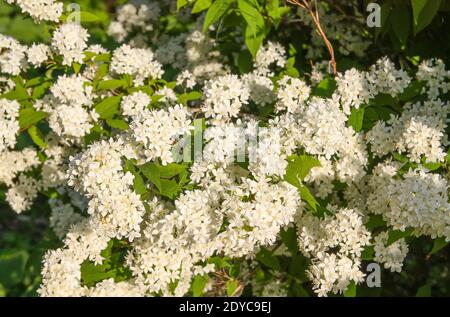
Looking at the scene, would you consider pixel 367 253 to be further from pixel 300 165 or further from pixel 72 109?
pixel 72 109

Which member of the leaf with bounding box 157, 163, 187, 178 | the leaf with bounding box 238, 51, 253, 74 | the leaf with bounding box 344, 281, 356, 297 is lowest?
the leaf with bounding box 344, 281, 356, 297

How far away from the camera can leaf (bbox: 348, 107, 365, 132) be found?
3590mm

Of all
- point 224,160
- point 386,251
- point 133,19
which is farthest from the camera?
point 133,19

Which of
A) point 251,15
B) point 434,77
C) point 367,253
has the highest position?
point 251,15

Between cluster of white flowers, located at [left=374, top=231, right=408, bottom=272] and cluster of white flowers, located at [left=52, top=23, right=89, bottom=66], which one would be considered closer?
cluster of white flowers, located at [left=374, top=231, right=408, bottom=272]

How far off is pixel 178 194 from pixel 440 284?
3462 mm

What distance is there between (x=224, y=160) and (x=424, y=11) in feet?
4.56

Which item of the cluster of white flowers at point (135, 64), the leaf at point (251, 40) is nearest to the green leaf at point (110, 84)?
the cluster of white flowers at point (135, 64)

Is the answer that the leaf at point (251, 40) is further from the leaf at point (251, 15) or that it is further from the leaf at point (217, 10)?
the leaf at point (217, 10)

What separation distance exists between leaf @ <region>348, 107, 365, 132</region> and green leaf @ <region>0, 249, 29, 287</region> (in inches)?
173

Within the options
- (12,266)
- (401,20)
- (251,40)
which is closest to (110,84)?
(251,40)

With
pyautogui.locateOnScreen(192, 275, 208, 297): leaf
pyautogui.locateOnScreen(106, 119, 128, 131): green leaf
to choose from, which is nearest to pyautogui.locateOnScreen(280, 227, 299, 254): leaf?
pyautogui.locateOnScreen(192, 275, 208, 297): leaf

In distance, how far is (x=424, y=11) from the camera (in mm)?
3410

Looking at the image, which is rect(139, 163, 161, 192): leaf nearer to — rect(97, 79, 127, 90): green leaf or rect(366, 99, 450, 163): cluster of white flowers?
rect(97, 79, 127, 90): green leaf
